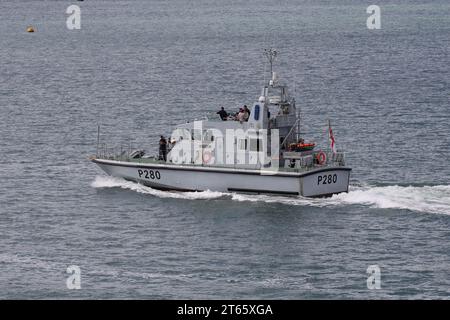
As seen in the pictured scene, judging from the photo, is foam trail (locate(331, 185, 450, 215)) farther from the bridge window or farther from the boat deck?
the bridge window

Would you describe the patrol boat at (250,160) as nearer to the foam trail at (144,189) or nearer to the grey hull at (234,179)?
the grey hull at (234,179)

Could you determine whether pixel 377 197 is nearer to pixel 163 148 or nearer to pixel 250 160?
pixel 250 160

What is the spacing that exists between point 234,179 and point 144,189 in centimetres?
640

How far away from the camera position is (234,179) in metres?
72.1

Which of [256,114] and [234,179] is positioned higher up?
[256,114]

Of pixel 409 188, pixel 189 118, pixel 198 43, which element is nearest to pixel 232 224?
pixel 409 188

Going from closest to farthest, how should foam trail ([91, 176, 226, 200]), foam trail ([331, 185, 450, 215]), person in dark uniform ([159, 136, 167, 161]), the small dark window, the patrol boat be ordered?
foam trail ([331, 185, 450, 215]) → the patrol boat → the small dark window → foam trail ([91, 176, 226, 200]) → person in dark uniform ([159, 136, 167, 161])

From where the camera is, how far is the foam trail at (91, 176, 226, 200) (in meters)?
72.7

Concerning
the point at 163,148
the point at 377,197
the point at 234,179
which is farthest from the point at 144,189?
the point at 377,197

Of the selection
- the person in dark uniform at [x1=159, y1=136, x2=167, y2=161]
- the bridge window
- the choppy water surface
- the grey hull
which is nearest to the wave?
the choppy water surface

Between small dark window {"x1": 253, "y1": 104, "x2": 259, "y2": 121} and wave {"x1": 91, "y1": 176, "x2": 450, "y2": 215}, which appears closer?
wave {"x1": 91, "y1": 176, "x2": 450, "y2": 215}

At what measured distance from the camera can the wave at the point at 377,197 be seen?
68875mm
